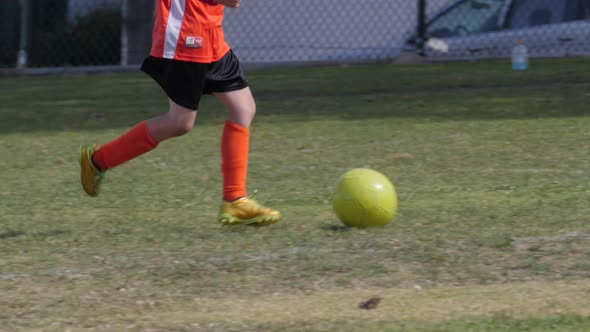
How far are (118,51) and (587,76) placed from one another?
732cm

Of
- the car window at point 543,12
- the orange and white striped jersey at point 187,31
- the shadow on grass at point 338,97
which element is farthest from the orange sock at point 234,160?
the car window at point 543,12

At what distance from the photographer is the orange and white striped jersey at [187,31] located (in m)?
5.32

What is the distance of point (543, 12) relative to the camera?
15469 millimetres

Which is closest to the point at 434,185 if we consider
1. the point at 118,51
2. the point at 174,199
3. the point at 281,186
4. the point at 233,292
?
the point at 281,186

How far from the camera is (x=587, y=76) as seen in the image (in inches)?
492

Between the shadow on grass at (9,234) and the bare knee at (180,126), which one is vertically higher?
the bare knee at (180,126)

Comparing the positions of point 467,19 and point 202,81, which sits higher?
point 202,81

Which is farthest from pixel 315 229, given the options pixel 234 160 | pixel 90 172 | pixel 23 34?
pixel 23 34

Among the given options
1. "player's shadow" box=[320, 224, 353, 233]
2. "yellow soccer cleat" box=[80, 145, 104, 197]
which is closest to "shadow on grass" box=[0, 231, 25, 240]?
"yellow soccer cleat" box=[80, 145, 104, 197]

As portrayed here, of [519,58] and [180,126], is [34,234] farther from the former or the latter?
[519,58]

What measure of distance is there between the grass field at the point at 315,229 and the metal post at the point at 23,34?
6030mm

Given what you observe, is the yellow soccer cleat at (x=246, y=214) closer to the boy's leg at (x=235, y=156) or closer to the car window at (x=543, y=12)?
the boy's leg at (x=235, y=156)

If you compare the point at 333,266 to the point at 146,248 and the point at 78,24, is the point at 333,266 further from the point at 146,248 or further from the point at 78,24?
the point at 78,24

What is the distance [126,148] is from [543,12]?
10.8 m
